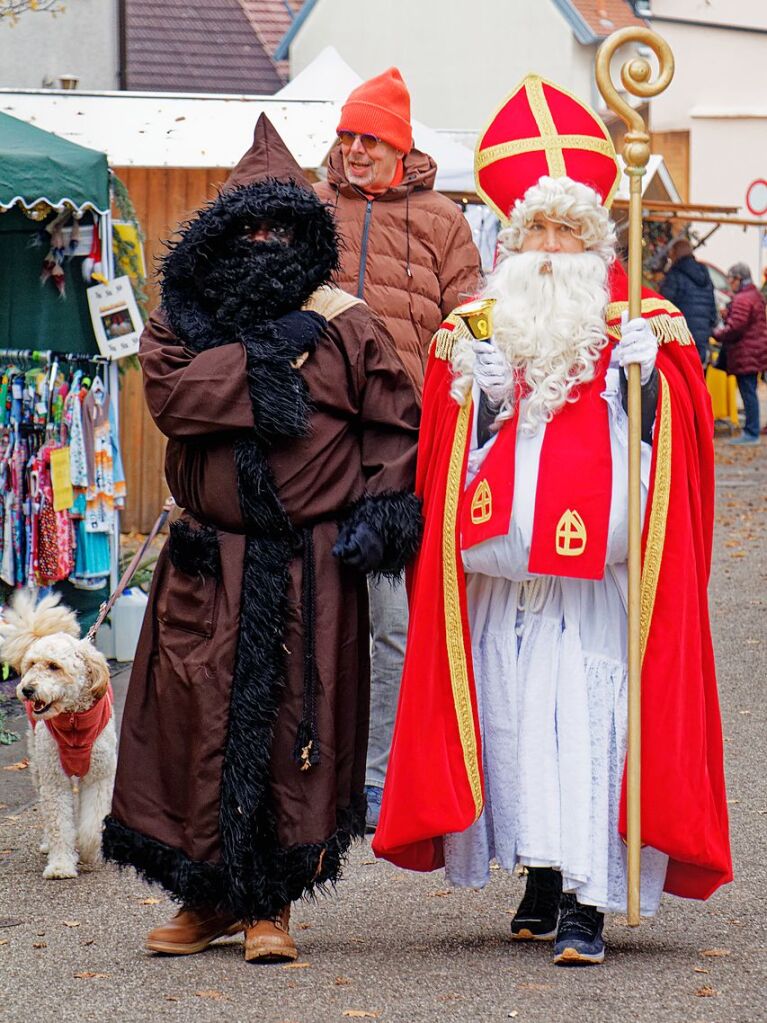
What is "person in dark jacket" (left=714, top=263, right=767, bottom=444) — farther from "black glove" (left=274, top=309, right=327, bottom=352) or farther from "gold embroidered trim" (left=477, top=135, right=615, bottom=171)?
"black glove" (left=274, top=309, right=327, bottom=352)

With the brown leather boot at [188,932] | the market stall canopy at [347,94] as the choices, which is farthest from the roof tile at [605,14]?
the brown leather boot at [188,932]

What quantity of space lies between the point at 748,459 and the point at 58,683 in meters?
13.0

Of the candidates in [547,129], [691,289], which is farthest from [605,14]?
[547,129]

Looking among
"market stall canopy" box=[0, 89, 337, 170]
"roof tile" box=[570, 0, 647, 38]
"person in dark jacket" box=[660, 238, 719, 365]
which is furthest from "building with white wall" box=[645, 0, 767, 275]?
"market stall canopy" box=[0, 89, 337, 170]

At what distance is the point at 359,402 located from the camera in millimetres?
4535

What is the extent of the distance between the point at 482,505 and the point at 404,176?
200 centimetres

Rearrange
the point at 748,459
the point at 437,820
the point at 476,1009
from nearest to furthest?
1. the point at 476,1009
2. the point at 437,820
3. the point at 748,459

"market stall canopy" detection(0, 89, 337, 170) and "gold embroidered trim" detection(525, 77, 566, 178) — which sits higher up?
"market stall canopy" detection(0, 89, 337, 170)

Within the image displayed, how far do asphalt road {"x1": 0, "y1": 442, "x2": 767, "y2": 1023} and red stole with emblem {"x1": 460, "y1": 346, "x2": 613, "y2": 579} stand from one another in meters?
1.02

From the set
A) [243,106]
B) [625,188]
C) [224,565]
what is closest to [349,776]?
[224,565]

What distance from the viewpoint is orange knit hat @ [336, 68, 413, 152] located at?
5.77m

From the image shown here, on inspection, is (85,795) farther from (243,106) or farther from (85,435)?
(243,106)

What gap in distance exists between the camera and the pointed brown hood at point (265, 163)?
459 cm

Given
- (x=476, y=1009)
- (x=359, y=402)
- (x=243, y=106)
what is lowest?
(x=476, y=1009)
